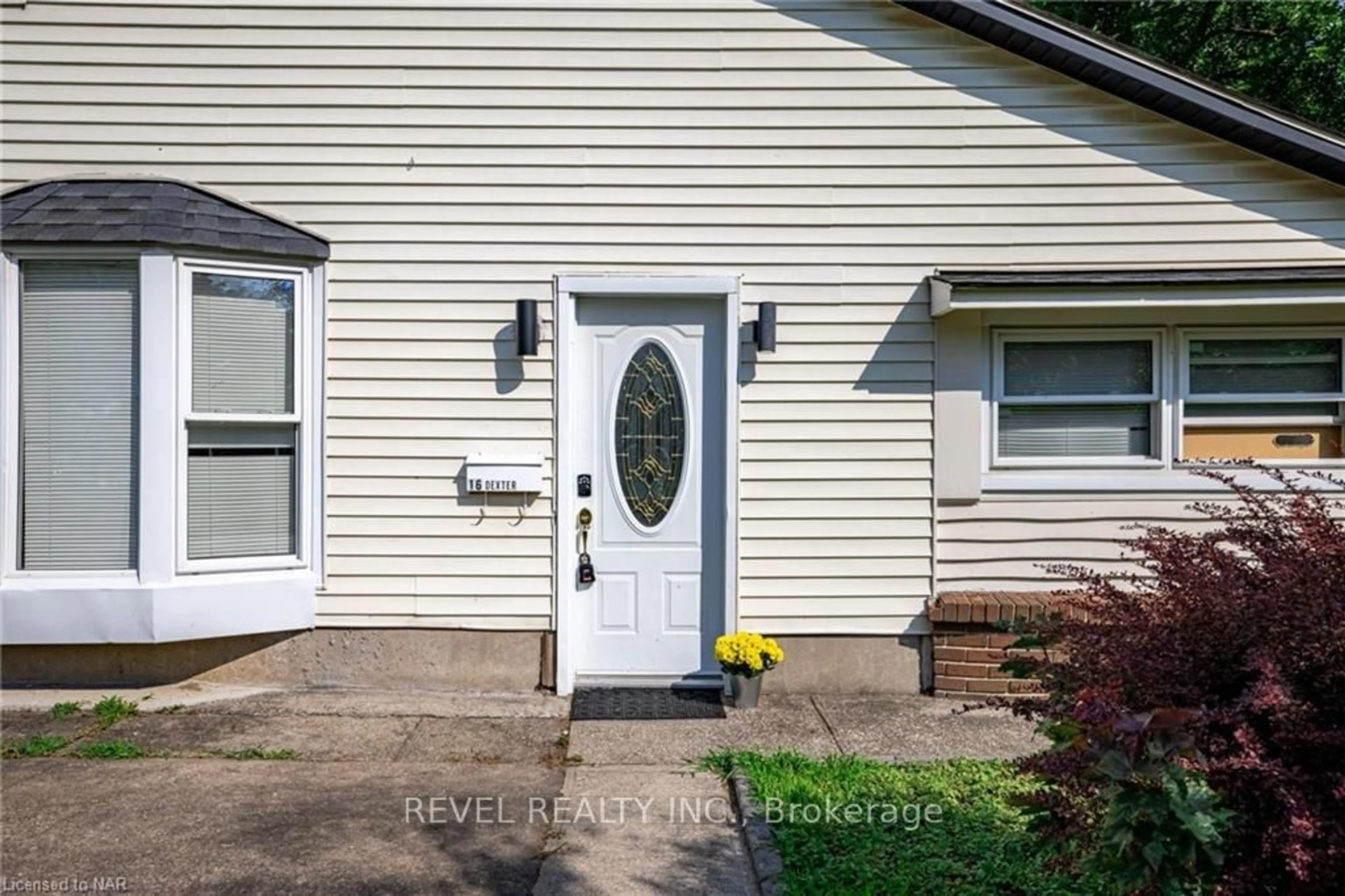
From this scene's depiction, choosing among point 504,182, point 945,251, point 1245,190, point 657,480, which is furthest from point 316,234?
point 1245,190

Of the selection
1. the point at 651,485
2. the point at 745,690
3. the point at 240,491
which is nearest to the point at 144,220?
the point at 240,491

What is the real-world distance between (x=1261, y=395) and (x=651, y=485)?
3888 mm

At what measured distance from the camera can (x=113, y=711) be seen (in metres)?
5.09

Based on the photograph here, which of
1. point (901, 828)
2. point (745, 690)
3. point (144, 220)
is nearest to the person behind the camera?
point (901, 828)

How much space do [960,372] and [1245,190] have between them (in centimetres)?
211

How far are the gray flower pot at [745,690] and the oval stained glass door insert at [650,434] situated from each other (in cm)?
109

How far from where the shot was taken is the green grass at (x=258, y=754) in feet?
14.7

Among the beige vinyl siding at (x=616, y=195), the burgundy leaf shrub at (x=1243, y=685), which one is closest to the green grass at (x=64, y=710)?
the beige vinyl siding at (x=616, y=195)

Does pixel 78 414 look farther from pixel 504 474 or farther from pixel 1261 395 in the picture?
pixel 1261 395

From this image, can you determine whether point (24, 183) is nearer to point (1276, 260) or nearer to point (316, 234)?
point (316, 234)

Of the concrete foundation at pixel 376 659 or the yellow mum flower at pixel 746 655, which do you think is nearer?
the yellow mum flower at pixel 746 655

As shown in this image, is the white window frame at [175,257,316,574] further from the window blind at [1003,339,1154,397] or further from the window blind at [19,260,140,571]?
the window blind at [1003,339,1154,397]

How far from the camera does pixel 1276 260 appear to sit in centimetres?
563

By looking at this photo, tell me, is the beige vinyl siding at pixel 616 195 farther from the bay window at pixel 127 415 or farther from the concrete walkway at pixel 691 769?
the concrete walkway at pixel 691 769
